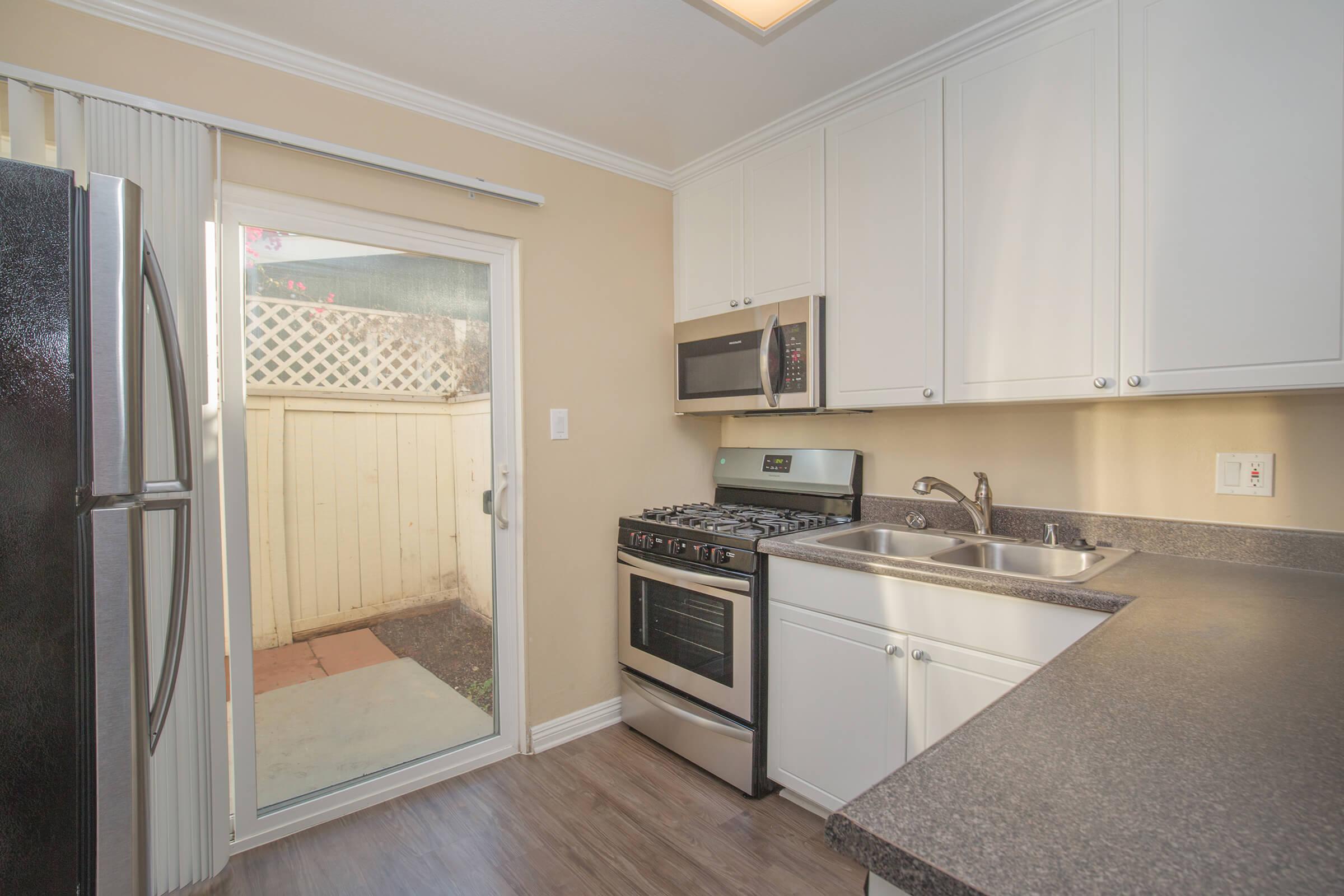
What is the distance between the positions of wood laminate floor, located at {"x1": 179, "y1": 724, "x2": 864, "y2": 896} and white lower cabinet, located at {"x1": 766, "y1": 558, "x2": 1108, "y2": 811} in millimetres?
222

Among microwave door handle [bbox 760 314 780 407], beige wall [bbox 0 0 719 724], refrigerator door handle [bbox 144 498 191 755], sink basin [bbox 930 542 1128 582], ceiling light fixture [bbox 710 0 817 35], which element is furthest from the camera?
microwave door handle [bbox 760 314 780 407]

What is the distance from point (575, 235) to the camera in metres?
2.70

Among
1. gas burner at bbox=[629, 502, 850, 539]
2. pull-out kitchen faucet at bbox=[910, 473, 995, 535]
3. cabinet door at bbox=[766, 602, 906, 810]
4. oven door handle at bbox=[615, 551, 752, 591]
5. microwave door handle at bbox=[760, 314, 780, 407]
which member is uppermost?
microwave door handle at bbox=[760, 314, 780, 407]

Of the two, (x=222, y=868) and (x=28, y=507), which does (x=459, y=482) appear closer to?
(x=222, y=868)

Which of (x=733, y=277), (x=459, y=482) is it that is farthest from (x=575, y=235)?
(x=459, y=482)

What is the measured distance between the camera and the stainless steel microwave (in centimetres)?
236

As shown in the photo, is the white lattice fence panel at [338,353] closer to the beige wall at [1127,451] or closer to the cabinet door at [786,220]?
the cabinet door at [786,220]

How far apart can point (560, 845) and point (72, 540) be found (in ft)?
5.25

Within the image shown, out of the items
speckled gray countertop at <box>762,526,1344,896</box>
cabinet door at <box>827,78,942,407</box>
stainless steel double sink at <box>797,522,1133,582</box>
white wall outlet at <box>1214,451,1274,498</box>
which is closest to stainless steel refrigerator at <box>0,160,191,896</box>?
speckled gray countertop at <box>762,526,1344,896</box>

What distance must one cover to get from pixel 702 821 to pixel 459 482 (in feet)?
4.85

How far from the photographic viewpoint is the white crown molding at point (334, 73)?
69.5 inches

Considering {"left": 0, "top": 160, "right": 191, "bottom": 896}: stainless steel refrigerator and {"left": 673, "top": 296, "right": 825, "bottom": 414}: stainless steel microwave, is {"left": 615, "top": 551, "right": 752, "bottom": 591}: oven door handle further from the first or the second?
{"left": 0, "top": 160, "right": 191, "bottom": 896}: stainless steel refrigerator

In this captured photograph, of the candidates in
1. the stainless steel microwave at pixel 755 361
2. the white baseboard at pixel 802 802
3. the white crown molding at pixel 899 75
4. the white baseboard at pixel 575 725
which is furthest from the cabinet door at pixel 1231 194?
the white baseboard at pixel 575 725

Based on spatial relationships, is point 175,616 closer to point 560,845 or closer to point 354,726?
point 354,726
